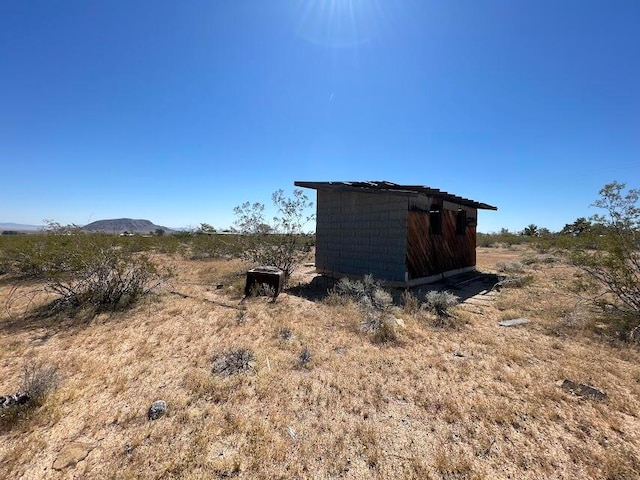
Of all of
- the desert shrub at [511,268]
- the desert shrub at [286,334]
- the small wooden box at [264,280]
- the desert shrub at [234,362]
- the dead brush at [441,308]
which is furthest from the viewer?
the desert shrub at [511,268]

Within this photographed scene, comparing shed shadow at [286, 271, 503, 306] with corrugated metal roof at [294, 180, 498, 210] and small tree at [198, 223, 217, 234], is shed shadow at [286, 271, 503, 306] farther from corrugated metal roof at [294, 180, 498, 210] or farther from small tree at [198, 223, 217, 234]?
small tree at [198, 223, 217, 234]

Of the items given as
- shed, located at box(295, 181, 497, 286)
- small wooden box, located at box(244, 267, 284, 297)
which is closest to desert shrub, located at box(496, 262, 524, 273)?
shed, located at box(295, 181, 497, 286)

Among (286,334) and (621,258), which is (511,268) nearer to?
(621,258)

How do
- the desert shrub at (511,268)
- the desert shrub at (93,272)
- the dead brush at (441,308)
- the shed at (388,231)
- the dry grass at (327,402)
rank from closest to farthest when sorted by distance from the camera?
the dry grass at (327,402) < the dead brush at (441,308) < the desert shrub at (93,272) < the shed at (388,231) < the desert shrub at (511,268)

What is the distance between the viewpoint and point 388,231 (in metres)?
8.94

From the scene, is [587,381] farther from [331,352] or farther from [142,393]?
[142,393]

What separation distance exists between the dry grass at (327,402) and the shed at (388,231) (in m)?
3.36

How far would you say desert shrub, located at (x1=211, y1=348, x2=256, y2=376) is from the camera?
4027 mm

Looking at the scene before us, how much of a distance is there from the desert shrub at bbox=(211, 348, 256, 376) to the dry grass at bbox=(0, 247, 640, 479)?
0.15 metres

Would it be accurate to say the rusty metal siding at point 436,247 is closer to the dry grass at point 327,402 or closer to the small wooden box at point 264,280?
the dry grass at point 327,402

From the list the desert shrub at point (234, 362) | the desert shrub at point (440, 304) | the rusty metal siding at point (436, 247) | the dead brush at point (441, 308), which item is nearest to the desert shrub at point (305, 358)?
the desert shrub at point (234, 362)

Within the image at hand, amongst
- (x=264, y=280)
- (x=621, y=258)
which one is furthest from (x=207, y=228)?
(x=621, y=258)

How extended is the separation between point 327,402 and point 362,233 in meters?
6.66

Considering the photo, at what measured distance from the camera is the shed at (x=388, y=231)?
869 centimetres
